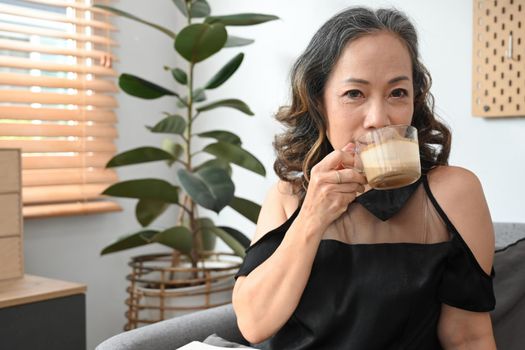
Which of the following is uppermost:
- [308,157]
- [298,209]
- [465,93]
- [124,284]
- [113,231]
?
[465,93]

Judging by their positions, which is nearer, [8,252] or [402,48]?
[402,48]

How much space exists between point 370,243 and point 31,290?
3.70 feet

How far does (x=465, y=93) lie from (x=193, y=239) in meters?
1.10

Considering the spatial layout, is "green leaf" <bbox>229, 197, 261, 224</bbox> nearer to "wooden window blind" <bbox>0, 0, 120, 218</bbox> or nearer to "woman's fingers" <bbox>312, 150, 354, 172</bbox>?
"wooden window blind" <bbox>0, 0, 120, 218</bbox>

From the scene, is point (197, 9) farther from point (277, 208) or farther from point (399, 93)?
point (399, 93)

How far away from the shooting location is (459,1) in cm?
208

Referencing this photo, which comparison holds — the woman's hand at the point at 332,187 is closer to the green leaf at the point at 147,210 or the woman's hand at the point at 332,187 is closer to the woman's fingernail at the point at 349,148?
the woman's fingernail at the point at 349,148

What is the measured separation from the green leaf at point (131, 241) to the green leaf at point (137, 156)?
257mm

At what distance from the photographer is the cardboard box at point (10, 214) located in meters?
2.04

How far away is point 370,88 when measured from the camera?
1.27 metres

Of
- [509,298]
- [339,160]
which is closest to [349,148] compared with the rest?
[339,160]

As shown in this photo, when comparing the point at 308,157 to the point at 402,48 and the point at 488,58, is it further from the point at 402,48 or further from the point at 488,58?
the point at 488,58

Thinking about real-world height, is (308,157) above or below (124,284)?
above

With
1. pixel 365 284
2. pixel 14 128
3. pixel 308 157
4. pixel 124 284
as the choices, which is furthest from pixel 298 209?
pixel 124 284
